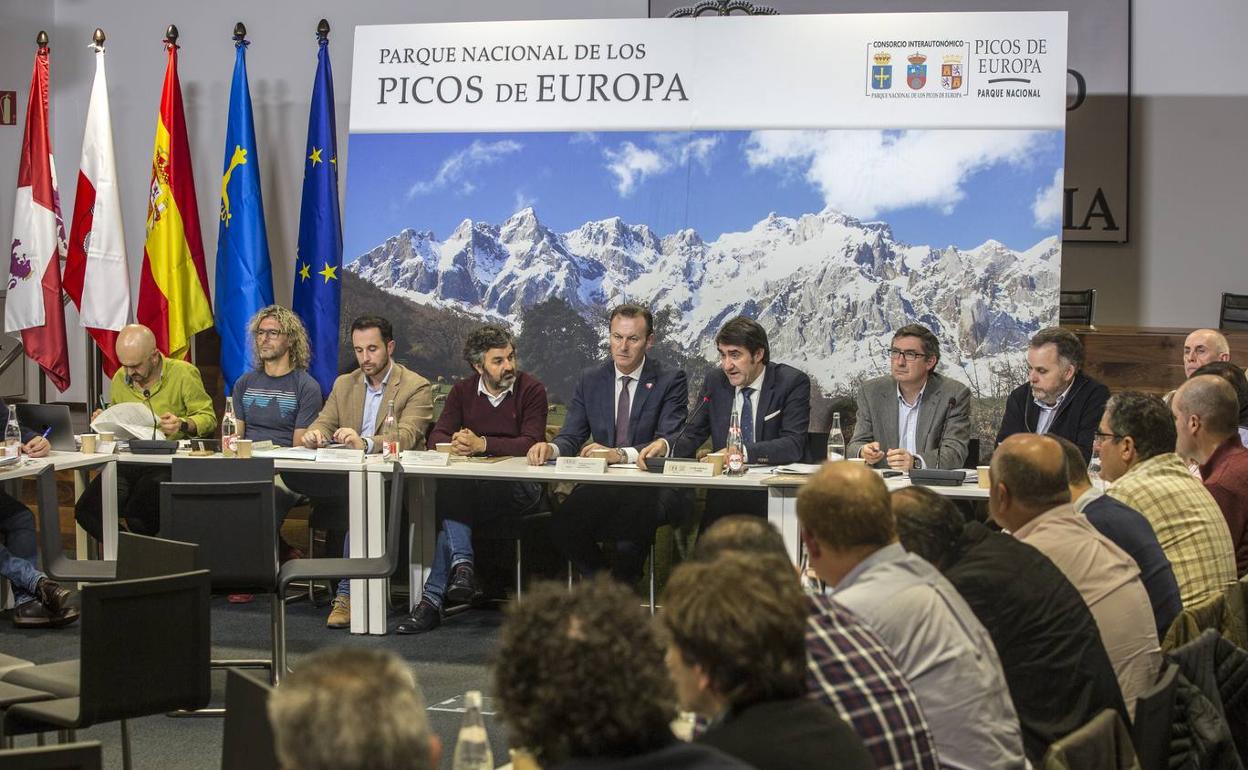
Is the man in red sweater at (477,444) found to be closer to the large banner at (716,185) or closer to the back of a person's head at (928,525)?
the large banner at (716,185)

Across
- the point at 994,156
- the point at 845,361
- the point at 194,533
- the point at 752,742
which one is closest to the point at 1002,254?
the point at 994,156

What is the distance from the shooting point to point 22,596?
5.74m

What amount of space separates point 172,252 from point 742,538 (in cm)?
615

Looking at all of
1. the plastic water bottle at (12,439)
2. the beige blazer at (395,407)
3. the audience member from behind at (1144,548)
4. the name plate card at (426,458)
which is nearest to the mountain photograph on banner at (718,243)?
the beige blazer at (395,407)

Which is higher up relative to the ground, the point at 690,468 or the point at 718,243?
the point at 718,243

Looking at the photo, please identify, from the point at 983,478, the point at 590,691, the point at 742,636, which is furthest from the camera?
the point at 983,478

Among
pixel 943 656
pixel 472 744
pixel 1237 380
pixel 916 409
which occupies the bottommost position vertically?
pixel 472 744

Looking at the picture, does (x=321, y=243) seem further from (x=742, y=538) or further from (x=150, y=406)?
(x=742, y=538)

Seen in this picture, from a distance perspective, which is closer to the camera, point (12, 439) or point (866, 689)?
point (866, 689)

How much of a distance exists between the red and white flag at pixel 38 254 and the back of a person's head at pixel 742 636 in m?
6.86

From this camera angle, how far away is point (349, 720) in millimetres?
1389

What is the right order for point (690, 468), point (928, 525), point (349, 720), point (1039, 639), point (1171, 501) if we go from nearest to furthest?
point (349, 720), point (1039, 639), point (928, 525), point (1171, 501), point (690, 468)

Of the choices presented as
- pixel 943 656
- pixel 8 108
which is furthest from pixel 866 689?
pixel 8 108

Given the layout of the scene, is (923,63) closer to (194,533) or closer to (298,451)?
(298,451)
